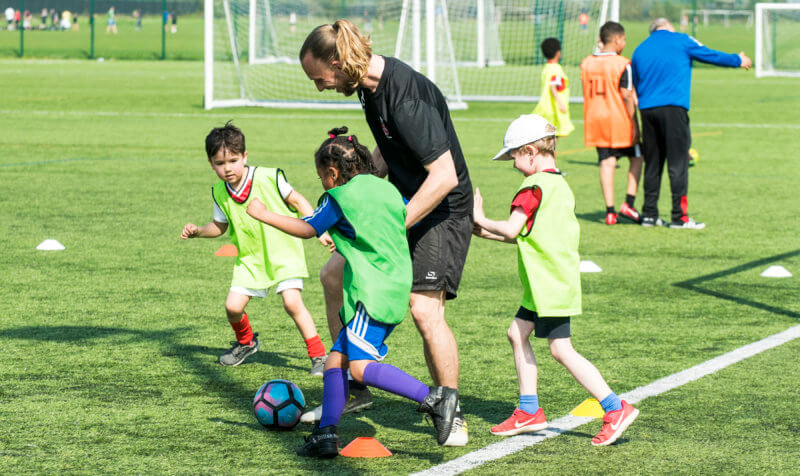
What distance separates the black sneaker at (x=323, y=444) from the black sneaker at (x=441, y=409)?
376 mm

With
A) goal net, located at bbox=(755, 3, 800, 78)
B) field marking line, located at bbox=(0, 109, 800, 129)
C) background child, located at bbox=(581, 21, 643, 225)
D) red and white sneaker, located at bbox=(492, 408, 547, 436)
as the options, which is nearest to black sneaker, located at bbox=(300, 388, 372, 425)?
red and white sneaker, located at bbox=(492, 408, 547, 436)

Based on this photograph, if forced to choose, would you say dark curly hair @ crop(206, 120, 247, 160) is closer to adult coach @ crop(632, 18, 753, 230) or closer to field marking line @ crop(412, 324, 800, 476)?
field marking line @ crop(412, 324, 800, 476)

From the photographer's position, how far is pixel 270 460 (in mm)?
4805

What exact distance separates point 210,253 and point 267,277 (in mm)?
3636

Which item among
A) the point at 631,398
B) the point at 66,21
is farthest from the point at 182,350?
the point at 66,21

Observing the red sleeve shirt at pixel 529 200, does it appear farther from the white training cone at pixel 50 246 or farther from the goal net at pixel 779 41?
the goal net at pixel 779 41

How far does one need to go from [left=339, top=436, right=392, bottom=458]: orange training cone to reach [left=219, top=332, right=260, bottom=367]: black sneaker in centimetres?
173

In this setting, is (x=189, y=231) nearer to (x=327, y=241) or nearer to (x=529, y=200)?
(x=327, y=241)

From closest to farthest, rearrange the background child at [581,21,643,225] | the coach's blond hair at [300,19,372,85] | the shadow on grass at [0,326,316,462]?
the coach's blond hair at [300,19,372,85], the shadow on grass at [0,326,316,462], the background child at [581,21,643,225]

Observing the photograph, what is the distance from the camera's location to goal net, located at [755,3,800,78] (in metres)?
46.0

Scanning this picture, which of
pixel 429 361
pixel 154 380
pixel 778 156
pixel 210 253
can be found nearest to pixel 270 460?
pixel 429 361

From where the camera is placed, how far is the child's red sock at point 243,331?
21.2ft

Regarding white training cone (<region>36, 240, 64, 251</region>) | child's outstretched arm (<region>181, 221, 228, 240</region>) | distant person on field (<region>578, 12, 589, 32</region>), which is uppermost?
distant person on field (<region>578, 12, 589, 32</region>)

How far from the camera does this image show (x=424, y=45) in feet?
99.8
